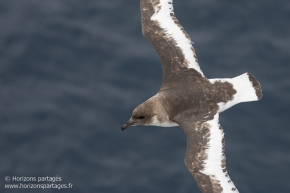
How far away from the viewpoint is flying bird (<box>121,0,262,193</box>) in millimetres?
20203

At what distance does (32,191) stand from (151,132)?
4.34 meters

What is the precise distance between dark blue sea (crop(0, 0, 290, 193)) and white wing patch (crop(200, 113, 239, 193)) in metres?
4.65

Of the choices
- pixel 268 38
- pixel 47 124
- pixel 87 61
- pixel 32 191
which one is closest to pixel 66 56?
pixel 87 61

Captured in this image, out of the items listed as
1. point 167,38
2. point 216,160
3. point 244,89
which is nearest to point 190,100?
point 244,89

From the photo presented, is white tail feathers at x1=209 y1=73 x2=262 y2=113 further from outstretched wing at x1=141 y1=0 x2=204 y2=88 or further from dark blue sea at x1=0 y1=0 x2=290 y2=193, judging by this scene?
dark blue sea at x1=0 y1=0 x2=290 y2=193

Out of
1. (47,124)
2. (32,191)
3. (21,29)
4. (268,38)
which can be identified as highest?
(21,29)

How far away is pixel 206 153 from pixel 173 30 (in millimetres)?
4161

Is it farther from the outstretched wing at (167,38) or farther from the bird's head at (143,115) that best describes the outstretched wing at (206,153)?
the outstretched wing at (167,38)

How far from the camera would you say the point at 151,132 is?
26062 millimetres

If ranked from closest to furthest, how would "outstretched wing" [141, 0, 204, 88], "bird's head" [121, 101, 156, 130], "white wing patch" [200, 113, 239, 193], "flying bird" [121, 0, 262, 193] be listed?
1. "white wing patch" [200, 113, 239, 193]
2. "flying bird" [121, 0, 262, 193]
3. "bird's head" [121, 101, 156, 130]
4. "outstretched wing" [141, 0, 204, 88]

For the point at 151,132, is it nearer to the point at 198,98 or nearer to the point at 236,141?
the point at 236,141

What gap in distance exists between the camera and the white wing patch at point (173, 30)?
2241 centimetres

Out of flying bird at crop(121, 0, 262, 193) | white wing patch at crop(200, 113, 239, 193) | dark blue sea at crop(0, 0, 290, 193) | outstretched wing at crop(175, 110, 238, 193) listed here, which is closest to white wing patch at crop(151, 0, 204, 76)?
flying bird at crop(121, 0, 262, 193)

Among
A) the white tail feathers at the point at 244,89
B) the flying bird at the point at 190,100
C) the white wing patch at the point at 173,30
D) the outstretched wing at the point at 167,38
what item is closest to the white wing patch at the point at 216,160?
the flying bird at the point at 190,100
